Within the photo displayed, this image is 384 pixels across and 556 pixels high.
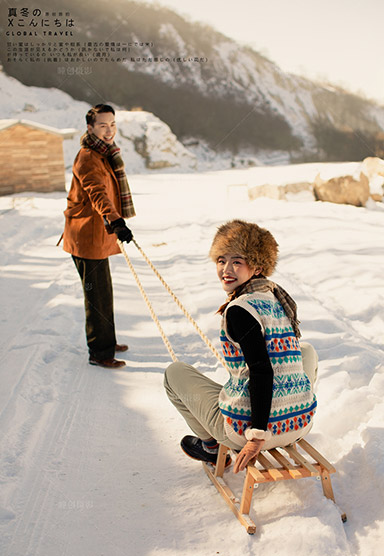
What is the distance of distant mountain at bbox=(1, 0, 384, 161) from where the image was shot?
1454 inches

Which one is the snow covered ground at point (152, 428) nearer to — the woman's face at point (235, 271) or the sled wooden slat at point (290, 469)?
the sled wooden slat at point (290, 469)

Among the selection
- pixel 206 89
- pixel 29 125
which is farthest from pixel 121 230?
pixel 206 89

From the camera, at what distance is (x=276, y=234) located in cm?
875

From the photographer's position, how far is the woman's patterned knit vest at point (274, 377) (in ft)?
6.33

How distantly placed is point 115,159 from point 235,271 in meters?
1.92

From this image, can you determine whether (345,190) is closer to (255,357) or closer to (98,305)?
(98,305)

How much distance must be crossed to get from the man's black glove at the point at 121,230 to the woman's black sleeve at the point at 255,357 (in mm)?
1544

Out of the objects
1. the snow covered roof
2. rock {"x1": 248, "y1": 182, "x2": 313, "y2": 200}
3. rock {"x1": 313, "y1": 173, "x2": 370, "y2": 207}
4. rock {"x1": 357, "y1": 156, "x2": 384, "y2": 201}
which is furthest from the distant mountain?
rock {"x1": 313, "y1": 173, "x2": 370, "y2": 207}

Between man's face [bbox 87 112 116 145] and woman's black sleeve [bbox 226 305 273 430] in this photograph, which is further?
man's face [bbox 87 112 116 145]

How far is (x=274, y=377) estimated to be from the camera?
1953 mm

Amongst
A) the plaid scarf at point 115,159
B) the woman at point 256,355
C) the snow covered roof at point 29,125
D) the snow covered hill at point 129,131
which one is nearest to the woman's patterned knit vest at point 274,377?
the woman at point 256,355

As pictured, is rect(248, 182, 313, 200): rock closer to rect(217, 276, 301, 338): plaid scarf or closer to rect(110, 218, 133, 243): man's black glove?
rect(110, 218, 133, 243): man's black glove

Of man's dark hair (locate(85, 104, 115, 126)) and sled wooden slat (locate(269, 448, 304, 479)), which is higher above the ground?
man's dark hair (locate(85, 104, 115, 126))

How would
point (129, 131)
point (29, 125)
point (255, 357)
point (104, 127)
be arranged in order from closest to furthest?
point (255, 357)
point (104, 127)
point (29, 125)
point (129, 131)
